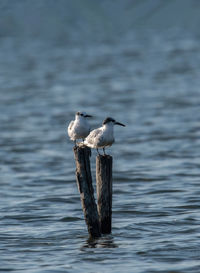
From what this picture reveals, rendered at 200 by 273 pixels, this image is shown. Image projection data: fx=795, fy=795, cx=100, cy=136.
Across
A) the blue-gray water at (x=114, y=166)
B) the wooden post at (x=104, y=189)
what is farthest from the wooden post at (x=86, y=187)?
the blue-gray water at (x=114, y=166)

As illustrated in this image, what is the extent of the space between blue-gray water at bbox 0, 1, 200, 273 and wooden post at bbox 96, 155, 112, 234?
0.46m

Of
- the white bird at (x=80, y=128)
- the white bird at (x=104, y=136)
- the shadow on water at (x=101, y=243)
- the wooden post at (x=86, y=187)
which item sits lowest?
the shadow on water at (x=101, y=243)

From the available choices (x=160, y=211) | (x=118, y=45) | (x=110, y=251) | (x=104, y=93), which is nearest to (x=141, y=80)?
(x=104, y=93)

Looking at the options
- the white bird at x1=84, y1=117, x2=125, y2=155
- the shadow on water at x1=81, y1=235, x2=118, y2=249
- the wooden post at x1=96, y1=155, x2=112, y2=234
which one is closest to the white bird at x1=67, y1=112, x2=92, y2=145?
the white bird at x1=84, y1=117, x2=125, y2=155

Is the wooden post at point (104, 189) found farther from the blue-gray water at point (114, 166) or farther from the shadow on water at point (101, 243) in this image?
the blue-gray water at point (114, 166)

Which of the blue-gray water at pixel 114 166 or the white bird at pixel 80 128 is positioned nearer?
the white bird at pixel 80 128

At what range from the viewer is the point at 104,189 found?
51.3ft

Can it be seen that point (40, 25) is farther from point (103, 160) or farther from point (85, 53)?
point (103, 160)

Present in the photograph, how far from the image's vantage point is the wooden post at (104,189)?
15305 millimetres

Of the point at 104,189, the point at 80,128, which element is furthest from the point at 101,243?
the point at 80,128

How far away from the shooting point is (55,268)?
48.0ft

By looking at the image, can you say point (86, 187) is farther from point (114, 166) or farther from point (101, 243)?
point (114, 166)

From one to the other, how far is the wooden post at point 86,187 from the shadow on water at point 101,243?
117 millimetres

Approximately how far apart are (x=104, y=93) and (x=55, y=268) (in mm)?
31450
